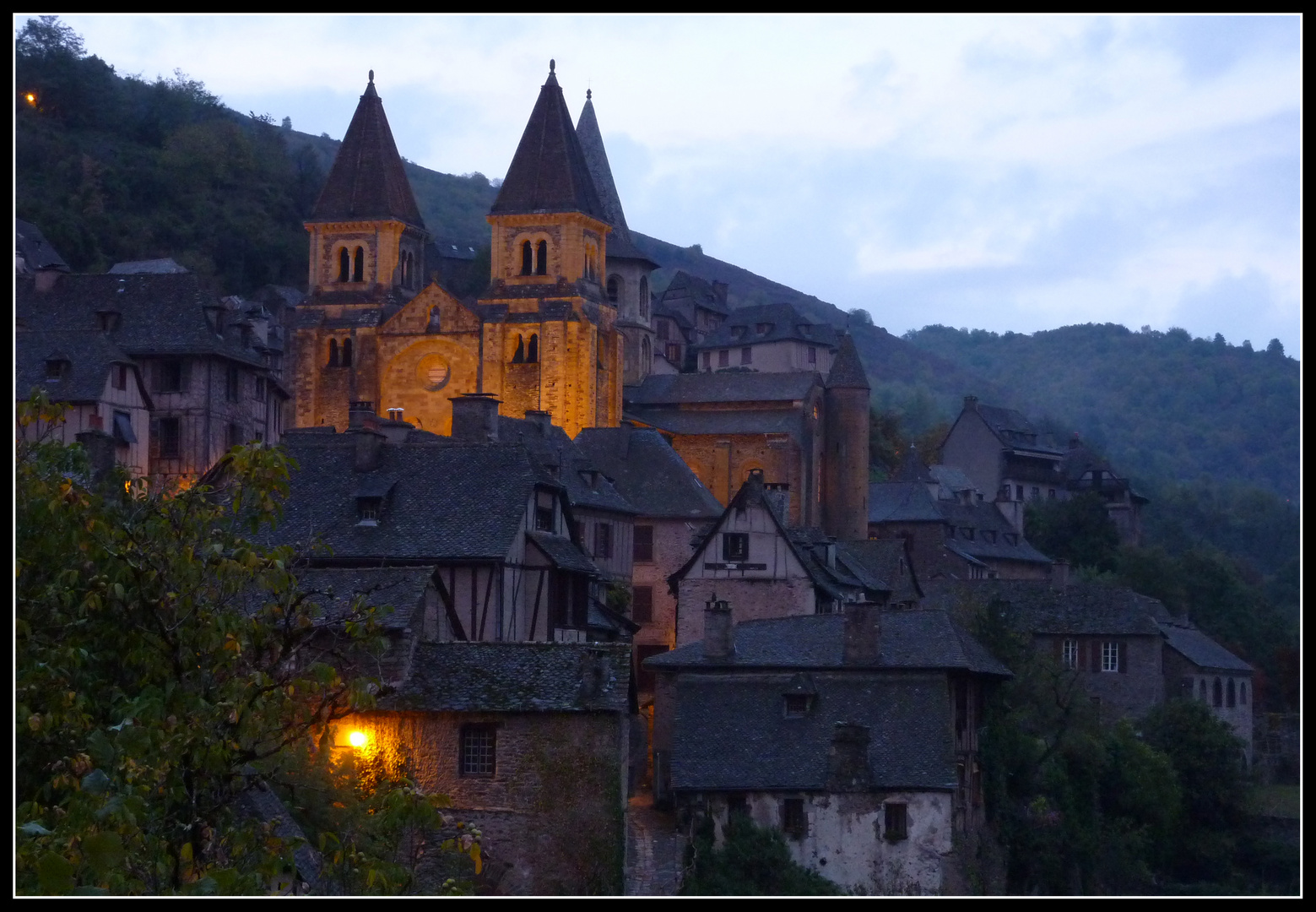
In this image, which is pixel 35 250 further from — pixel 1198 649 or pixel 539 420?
pixel 1198 649

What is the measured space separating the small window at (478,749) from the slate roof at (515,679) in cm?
52

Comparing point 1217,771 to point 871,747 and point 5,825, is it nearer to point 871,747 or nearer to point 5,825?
point 871,747

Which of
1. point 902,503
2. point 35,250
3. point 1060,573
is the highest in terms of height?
point 35,250

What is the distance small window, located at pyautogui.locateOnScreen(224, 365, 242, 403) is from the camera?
5834cm

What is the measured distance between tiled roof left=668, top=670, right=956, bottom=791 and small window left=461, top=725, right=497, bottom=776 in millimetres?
8432

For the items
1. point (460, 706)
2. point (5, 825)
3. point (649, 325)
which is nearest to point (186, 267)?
point (649, 325)

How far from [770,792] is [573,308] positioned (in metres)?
42.3

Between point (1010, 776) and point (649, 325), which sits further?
point (649, 325)

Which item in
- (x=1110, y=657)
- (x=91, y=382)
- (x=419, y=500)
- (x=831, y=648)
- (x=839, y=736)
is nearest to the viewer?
(x=419, y=500)

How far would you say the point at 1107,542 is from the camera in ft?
275

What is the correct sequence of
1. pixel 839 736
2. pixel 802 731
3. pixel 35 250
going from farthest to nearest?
1. pixel 35 250
2. pixel 802 731
3. pixel 839 736

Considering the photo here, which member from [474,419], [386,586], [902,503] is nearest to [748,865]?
[386,586]

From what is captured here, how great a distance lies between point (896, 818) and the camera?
37.7 metres

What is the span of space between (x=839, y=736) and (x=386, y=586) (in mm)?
12655
